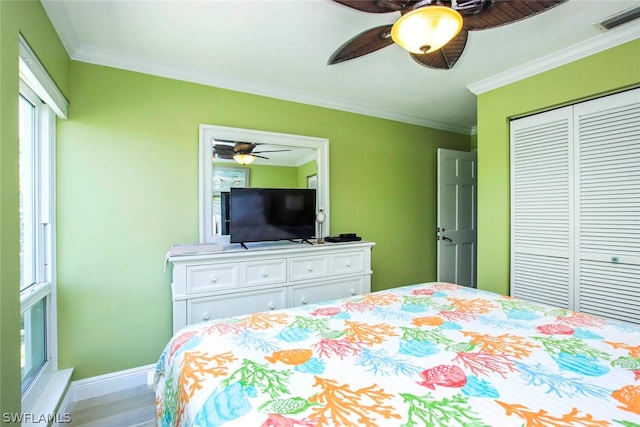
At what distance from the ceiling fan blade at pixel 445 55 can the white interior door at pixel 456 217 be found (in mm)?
1902

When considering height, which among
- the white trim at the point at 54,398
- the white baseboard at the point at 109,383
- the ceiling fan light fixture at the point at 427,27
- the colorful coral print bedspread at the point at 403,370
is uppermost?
the ceiling fan light fixture at the point at 427,27

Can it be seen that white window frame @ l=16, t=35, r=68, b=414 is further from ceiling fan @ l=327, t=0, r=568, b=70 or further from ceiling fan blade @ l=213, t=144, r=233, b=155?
ceiling fan @ l=327, t=0, r=568, b=70

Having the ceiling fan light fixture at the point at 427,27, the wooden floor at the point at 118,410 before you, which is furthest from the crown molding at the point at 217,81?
the wooden floor at the point at 118,410

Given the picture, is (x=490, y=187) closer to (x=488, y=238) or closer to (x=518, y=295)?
(x=488, y=238)

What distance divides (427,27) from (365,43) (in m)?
0.41

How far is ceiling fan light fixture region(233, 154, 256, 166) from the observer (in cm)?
264

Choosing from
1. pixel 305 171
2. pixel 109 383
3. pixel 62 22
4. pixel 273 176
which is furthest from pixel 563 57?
pixel 109 383

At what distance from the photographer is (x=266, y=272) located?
238cm

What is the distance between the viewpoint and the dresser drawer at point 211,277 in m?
2.11

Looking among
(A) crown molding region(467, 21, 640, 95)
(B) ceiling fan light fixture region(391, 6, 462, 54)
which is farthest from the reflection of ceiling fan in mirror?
(A) crown molding region(467, 21, 640, 95)

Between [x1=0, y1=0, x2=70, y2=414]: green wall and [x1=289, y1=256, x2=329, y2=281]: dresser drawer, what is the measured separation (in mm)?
1630

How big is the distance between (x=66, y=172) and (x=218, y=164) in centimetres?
104

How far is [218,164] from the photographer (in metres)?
2.57

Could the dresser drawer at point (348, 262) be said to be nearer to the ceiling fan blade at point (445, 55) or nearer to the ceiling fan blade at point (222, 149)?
the ceiling fan blade at point (222, 149)
